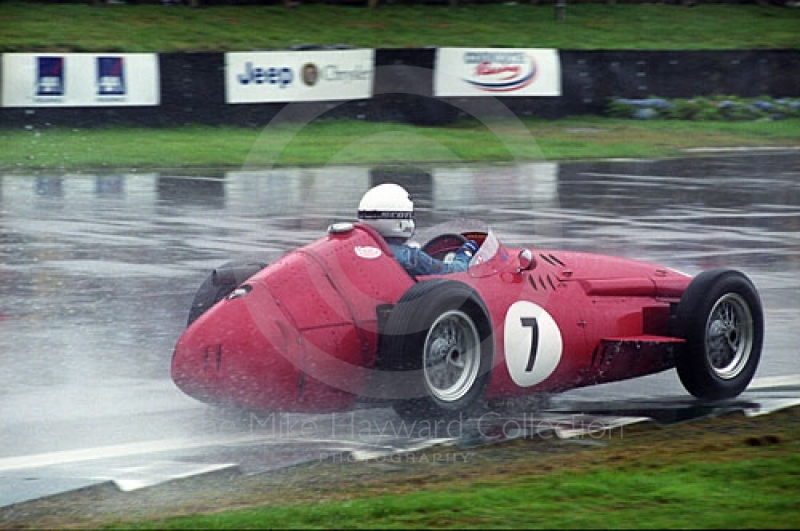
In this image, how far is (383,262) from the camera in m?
7.72

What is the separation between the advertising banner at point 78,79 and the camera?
976 inches

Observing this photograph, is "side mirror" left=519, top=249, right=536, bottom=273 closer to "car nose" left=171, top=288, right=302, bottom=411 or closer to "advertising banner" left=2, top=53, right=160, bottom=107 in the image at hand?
"car nose" left=171, top=288, right=302, bottom=411

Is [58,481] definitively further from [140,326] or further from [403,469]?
[140,326]

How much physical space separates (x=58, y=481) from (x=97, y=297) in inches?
210

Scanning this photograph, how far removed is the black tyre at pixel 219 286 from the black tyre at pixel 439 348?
4.07ft

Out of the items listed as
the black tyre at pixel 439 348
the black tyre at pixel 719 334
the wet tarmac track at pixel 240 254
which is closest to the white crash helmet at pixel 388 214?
the black tyre at pixel 439 348

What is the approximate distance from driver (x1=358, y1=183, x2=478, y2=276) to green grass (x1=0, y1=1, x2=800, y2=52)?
2346 centimetres

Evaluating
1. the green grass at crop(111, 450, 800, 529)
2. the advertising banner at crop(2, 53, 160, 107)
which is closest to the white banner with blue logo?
the advertising banner at crop(2, 53, 160, 107)

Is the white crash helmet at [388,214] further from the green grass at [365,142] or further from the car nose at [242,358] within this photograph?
the green grass at [365,142]

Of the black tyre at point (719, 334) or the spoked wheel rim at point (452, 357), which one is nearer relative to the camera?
the spoked wheel rim at point (452, 357)

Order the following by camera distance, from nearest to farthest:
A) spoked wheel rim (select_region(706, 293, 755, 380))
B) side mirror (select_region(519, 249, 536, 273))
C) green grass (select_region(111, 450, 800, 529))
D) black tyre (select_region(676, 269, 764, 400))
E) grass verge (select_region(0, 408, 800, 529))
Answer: green grass (select_region(111, 450, 800, 529))
grass verge (select_region(0, 408, 800, 529))
side mirror (select_region(519, 249, 536, 273))
black tyre (select_region(676, 269, 764, 400))
spoked wheel rim (select_region(706, 293, 755, 380))

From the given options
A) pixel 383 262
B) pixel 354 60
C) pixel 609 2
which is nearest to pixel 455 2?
pixel 609 2

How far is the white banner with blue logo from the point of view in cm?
2870

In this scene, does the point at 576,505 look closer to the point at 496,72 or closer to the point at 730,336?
the point at 730,336
